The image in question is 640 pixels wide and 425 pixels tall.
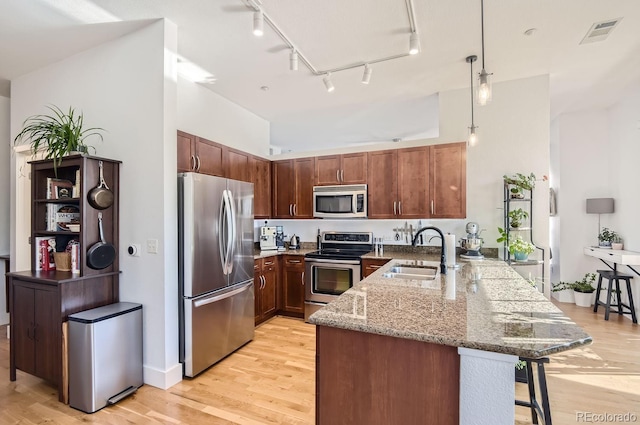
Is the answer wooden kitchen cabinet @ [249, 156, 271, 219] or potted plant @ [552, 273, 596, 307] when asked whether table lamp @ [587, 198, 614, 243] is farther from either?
wooden kitchen cabinet @ [249, 156, 271, 219]

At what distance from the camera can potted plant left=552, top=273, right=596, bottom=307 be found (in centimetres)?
447

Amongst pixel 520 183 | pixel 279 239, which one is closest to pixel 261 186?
pixel 279 239

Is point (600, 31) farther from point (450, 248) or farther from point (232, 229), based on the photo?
point (232, 229)

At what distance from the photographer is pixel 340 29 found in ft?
8.48

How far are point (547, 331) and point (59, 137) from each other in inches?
137

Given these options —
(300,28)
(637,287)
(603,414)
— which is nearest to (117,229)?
(300,28)

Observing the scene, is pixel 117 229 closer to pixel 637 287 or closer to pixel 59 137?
pixel 59 137

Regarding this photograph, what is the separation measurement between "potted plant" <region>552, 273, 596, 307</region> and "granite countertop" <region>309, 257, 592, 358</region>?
3.48 meters

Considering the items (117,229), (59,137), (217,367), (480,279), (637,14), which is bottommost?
(217,367)

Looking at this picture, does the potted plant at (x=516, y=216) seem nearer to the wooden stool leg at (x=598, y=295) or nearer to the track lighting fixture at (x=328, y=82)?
the wooden stool leg at (x=598, y=295)

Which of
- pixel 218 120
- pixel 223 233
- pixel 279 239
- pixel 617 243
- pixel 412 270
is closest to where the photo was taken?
pixel 412 270

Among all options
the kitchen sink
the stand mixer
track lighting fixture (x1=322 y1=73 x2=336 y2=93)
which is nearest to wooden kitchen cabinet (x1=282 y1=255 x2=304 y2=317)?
the kitchen sink

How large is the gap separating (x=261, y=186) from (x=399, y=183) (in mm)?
1915

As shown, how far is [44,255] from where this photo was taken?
276 cm
